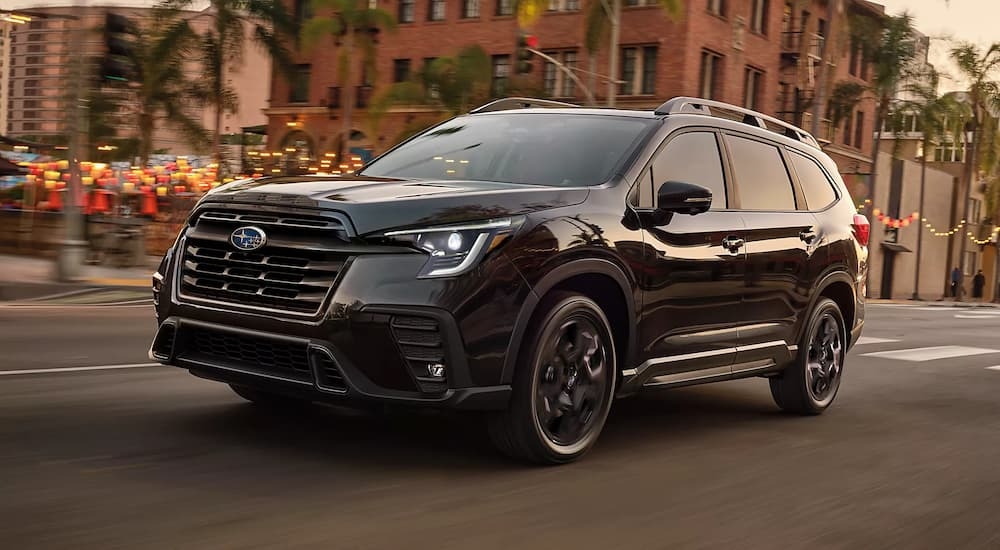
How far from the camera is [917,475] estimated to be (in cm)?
624

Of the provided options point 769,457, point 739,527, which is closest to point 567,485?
point 739,527

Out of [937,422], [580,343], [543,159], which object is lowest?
[937,422]

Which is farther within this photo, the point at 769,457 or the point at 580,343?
the point at 769,457

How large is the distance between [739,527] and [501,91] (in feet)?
115

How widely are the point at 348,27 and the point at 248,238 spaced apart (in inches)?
1593

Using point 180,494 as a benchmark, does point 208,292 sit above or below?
above

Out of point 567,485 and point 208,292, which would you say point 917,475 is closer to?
point 567,485

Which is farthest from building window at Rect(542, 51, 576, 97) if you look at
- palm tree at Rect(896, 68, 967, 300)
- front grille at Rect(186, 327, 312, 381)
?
front grille at Rect(186, 327, 312, 381)

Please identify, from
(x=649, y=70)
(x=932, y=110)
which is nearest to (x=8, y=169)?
(x=649, y=70)

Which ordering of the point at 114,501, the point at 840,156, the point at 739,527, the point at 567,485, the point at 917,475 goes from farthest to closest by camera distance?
1. the point at 840,156
2. the point at 917,475
3. the point at 567,485
4. the point at 739,527
5. the point at 114,501

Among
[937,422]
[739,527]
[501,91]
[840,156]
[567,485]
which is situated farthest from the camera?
[840,156]

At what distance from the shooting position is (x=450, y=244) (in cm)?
505

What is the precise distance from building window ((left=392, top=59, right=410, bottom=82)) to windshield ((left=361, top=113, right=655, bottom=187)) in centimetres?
4447

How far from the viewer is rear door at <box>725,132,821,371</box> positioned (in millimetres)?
6996
